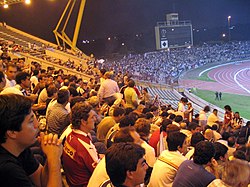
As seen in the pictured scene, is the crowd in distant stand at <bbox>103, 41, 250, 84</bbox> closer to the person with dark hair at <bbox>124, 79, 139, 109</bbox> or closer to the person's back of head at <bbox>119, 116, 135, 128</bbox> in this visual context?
the person with dark hair at <bbox>124, 79, 139, 109</bbox>

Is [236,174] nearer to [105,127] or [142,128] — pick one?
[142,128]

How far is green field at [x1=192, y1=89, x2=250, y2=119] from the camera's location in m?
30.1

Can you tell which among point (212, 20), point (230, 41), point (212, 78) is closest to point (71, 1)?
point (212, 78)

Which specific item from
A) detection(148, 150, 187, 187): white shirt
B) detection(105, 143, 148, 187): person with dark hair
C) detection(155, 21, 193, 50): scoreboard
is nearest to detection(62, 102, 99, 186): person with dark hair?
detection(148, 150, 187, 187): white shirt

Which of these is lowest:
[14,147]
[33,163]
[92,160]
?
[92,160]

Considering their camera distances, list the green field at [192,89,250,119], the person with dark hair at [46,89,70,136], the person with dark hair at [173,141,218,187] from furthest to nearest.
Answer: the green field at [192,89,250,119] → the person with dark hair at [46,89,70,136] → the person with dark hair at [173,141,218,187]

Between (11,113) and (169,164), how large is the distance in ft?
9.17

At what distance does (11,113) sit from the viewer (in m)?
2.36

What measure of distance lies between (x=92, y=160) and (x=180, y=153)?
157 centimetres

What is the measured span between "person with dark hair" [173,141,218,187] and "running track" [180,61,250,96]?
36.4 m

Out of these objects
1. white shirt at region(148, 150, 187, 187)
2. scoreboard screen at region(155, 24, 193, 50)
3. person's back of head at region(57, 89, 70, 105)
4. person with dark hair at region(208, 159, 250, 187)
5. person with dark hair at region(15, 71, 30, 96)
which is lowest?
white shirt at region(148, 150, 187, 187)

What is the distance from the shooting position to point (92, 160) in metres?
3.93

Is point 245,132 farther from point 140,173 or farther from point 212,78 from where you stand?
point 212,78

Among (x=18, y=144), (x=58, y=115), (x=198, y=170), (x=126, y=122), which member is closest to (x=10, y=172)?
(x=18, y=144)
